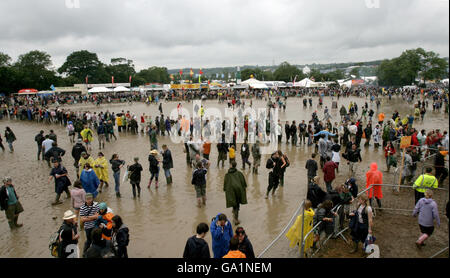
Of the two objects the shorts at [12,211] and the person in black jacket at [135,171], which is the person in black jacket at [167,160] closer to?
the person in black jacket at [135,171]

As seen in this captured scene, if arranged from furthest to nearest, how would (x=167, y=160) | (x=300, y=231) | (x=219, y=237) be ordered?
(x=167, y=160), (x=300, y=231), (x=219, y=237)

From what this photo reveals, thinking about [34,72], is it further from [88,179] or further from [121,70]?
[88,179]

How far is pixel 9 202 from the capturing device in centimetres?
697

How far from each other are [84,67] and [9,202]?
9843cm

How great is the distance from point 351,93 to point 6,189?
5365 cm

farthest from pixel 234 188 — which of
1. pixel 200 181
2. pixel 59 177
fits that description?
pixel 59 177

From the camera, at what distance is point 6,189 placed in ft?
22.6

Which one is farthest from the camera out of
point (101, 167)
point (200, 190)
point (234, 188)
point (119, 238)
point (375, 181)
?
point (101, 167)

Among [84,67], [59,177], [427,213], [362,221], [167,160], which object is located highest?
[84,67]

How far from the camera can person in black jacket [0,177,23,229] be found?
6.82 metres

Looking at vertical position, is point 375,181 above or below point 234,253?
below

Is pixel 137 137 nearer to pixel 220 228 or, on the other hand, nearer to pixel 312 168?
pixel 312 168

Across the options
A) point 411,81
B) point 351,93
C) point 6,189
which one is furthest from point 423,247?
point 411,81
